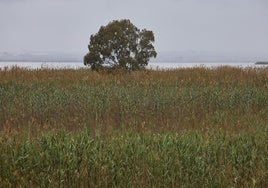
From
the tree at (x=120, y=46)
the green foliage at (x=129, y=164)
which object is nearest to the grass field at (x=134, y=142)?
the green foliage at (x=129, y=164)

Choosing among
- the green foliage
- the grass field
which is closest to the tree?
the grass field

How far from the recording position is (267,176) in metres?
5.99

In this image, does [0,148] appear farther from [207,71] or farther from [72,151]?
[207,71]

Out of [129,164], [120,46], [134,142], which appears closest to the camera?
[129,164]

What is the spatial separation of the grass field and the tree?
8.90 metres

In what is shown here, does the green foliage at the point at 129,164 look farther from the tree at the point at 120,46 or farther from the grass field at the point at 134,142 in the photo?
the tree at the point at 120,46

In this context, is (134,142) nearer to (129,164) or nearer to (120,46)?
(129,164)

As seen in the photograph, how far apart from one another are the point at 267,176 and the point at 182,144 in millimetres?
1409

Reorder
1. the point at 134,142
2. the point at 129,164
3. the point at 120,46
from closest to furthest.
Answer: the point at 129,164 < the point at 134,142 < the point at 120,46

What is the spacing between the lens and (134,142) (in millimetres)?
6871

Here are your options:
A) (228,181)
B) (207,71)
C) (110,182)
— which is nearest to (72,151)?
(110,182)

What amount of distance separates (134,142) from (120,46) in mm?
16357

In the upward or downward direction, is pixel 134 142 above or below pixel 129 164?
above

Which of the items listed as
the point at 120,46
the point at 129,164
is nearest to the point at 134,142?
the point at 129,164
